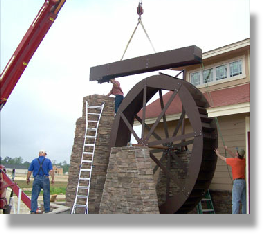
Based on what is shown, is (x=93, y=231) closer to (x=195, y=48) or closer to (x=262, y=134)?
(x=262, y=134)

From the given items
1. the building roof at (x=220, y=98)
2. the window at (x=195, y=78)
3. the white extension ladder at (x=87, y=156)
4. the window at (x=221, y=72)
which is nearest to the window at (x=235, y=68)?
the window at (x=221, y=72)

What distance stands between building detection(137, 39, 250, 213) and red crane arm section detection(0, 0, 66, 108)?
3.83 meters

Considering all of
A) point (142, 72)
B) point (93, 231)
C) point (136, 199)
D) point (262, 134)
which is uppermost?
point (142, 72)

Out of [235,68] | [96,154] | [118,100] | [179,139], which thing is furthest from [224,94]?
[96,154]

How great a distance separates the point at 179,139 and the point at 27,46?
384 centimetres

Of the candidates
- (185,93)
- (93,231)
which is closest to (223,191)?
(185,93)

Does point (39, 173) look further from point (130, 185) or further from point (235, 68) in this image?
point (235, 68)

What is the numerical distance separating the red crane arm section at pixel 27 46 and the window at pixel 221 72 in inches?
191

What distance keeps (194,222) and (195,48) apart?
12.5 ft

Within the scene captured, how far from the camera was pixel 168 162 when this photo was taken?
9.20 m

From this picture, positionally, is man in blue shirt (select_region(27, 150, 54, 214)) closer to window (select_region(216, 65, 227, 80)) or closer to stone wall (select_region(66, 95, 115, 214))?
stone wall (select_region(66, 95, 115, 214))

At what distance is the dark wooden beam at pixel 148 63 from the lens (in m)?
8.01

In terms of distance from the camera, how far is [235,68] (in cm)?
970

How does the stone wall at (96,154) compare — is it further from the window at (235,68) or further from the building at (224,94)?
the window at (235,68)
